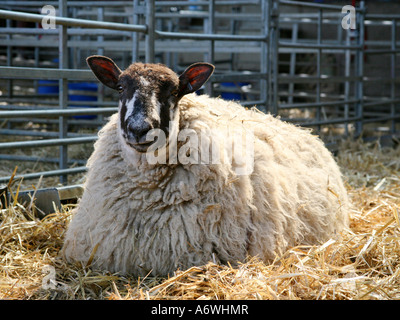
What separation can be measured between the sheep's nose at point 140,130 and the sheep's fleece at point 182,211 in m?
0.24

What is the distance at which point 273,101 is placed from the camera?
18.6 ft

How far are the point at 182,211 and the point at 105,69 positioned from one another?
0.92 metres

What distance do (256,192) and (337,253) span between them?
1.90 feet

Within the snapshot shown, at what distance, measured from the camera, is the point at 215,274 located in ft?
8.48

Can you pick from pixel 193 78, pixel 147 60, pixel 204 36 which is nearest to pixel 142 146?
pixel 193 78

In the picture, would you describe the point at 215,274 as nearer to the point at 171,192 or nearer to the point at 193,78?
the point at 171,192

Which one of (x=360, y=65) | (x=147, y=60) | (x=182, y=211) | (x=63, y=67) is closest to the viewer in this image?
(x=182, y=211)

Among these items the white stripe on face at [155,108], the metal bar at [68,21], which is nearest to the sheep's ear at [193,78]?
the white stripe on face at [155,108]

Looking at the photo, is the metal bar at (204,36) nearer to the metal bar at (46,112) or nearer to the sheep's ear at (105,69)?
the metal bar at (46,112)

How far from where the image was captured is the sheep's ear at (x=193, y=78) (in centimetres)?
288

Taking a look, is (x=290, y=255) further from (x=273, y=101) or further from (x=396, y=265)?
(x=273, y=101)

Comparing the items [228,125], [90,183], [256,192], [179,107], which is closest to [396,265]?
[256,192]

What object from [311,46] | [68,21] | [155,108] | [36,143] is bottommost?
[36,143]

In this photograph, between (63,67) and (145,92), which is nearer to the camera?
(145,92)
